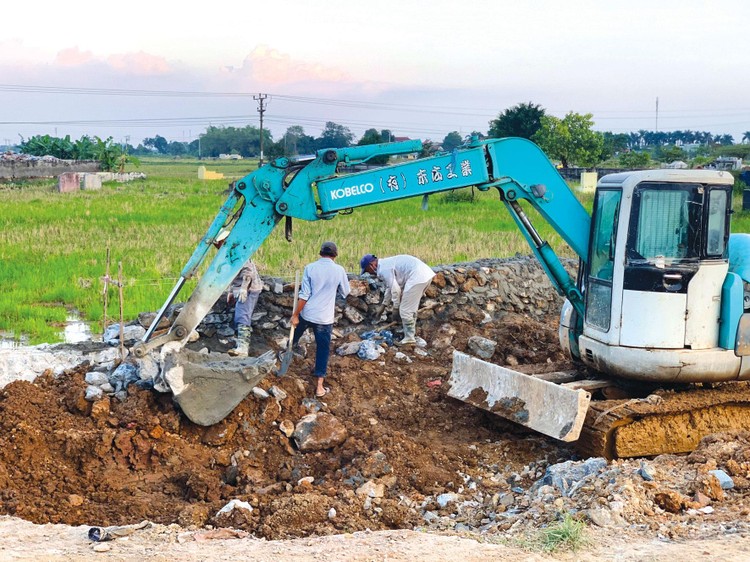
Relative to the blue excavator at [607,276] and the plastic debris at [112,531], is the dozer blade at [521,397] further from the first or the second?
the plastic debris at [112,531]

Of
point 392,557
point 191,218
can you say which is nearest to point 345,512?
point 392,557

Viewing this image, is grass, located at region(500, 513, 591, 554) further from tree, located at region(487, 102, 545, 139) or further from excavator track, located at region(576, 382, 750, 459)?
tree, located at region(487, 102, 545, 139)

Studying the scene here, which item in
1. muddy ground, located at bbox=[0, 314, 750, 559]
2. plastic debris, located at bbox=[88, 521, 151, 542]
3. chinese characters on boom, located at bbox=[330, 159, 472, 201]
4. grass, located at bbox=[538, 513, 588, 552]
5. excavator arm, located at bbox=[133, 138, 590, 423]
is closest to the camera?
grass, located at bbox=[538, 513, 588, 552]

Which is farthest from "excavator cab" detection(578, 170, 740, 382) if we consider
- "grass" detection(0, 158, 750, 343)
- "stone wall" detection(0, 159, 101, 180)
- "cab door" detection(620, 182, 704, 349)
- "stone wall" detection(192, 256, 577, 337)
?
"stone wall" detection(0, 159, 101, 180)

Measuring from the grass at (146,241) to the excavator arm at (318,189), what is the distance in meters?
4.49

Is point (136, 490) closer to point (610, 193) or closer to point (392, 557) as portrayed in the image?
point (392, 557)

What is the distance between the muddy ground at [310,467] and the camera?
6090mm

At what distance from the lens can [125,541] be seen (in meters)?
5.62

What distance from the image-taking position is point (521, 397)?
311 inches

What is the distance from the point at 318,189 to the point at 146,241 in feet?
39.7

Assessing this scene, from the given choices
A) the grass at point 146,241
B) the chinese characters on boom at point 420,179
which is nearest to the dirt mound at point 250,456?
the chinese characters on boom at point 420,179

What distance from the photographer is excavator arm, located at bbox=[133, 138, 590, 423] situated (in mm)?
7422

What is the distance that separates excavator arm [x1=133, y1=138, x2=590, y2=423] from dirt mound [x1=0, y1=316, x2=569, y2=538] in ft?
1.42

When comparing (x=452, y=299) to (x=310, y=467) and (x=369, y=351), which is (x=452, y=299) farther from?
(x=310, y=467)
